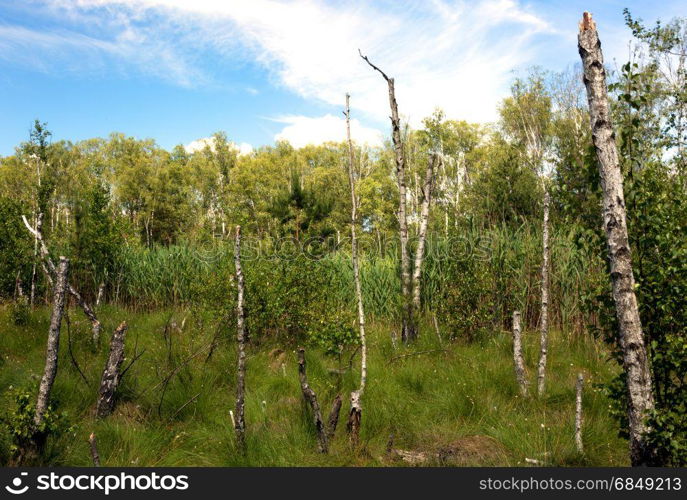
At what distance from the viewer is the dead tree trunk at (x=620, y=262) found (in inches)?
153

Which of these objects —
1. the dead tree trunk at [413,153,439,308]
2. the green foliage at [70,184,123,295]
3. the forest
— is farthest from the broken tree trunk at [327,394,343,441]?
the green foliage at [70,184,123,295]

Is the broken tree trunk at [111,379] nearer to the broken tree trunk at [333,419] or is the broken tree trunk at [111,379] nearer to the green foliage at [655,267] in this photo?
the broken tree trunk at [333,419]

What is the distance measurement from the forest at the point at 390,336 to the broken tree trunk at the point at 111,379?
3 centimetres

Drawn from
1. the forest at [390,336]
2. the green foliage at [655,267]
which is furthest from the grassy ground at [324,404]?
the green foliage at [655,267]

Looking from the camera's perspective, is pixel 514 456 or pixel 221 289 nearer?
pixel 514 456

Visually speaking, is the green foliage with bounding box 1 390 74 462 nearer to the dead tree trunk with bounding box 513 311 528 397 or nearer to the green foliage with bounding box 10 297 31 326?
the dead tree trunk with bounding box 513 311 528 397

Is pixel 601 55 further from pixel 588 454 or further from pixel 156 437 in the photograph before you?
pixel 156 437

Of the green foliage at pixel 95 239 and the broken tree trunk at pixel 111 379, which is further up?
the green foliage at pixel 95 239

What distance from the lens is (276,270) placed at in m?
9.80

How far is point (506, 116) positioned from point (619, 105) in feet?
166

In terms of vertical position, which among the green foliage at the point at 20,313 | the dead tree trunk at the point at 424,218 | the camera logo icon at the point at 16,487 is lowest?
the camera logo icon at the point at 16,487

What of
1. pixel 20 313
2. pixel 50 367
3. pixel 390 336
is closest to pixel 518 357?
pixel 390 336

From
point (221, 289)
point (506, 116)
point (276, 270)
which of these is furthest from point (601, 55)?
point (506, 116)

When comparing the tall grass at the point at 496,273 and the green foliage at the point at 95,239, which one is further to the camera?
the green foliage at the point at 95,239
